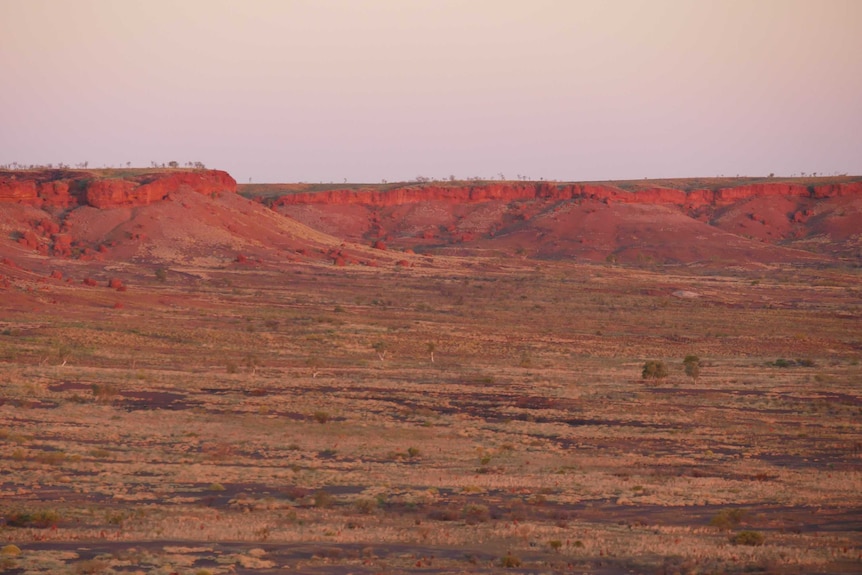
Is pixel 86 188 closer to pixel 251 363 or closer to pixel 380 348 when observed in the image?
pixel 380 348

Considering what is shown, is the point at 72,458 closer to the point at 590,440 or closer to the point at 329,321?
the point at 590,440

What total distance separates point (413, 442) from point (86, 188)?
64.8 m

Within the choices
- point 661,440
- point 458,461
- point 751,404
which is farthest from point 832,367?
point 458,461

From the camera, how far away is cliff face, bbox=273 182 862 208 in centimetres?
12312

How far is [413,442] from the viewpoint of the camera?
86.3 ft

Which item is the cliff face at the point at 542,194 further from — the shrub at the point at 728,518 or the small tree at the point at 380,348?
the shrub at the point at 728,518

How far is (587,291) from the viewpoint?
7738cm

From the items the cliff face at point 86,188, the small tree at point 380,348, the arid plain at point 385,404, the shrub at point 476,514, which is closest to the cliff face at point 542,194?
the arid plain at point 385,404

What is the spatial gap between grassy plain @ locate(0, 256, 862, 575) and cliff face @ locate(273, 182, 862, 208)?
62633 millimetres

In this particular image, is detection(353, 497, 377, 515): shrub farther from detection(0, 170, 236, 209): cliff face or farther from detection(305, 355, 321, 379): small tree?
detection(0, 170, 236, 209): cliff face

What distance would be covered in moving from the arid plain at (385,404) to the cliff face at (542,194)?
28.5 meters

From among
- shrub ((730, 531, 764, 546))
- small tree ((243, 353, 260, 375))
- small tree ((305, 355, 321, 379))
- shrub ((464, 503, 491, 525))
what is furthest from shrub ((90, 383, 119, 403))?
shrub ((730, 531, 764, 546))

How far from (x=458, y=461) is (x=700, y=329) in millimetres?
37594

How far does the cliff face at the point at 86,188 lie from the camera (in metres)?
82.8
